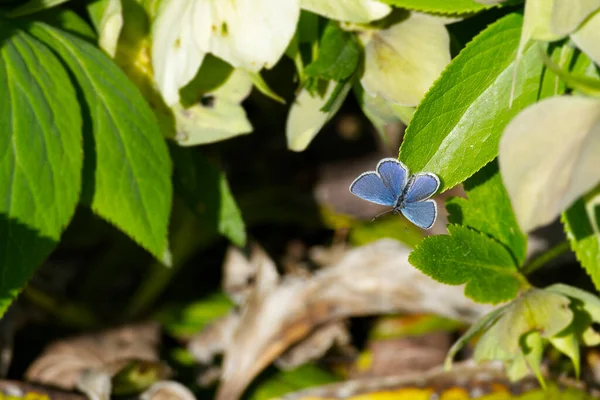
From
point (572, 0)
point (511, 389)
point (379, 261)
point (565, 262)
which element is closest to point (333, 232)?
point (379, 261)

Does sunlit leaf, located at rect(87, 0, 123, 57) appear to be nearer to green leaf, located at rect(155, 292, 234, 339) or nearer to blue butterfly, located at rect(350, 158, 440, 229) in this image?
blue butterfly, located at rect(350, 158, 440, 229)

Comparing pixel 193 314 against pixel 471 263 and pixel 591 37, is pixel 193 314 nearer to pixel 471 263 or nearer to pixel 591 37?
pixel 471 263

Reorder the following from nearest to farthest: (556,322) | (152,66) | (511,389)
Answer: (556,322)
(152,66)
(511,389)

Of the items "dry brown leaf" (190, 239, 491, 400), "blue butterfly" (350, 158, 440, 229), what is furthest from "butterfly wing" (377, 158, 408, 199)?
"dry brown leaf" (190, 239, 491, 400)

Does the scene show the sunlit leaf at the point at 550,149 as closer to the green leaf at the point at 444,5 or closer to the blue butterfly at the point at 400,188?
the blue butterfly at the point at 400,188

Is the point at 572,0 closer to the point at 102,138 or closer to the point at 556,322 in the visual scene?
the point at 556,322

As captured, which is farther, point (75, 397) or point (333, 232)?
point (333, 232)
